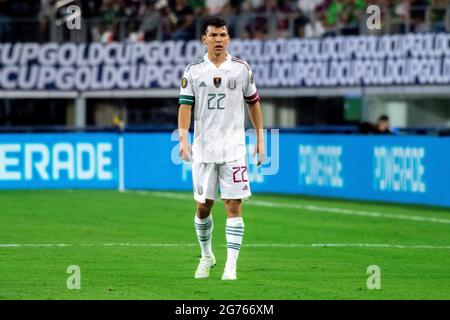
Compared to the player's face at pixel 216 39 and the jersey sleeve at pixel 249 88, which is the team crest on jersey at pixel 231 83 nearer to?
the jersey sleeve at pixel 249 88

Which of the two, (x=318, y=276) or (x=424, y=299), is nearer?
(x=424, y=299)

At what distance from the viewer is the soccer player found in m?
13.7

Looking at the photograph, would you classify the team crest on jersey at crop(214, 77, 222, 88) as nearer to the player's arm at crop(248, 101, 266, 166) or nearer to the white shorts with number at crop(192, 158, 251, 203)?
the player's arm at crop(248, 101, 266, 166)

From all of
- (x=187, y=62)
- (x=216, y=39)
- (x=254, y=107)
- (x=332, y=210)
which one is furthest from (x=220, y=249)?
(x=187, y=62)

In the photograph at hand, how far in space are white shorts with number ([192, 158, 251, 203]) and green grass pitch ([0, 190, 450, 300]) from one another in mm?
807

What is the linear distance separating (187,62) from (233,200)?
22.3 metres

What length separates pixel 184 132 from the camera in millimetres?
13805

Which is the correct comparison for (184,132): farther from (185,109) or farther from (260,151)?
(260,151)

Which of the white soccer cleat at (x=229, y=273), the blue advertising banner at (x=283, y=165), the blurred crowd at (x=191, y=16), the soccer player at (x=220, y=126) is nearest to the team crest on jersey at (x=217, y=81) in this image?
the soccer player at (x=220, y=126)
